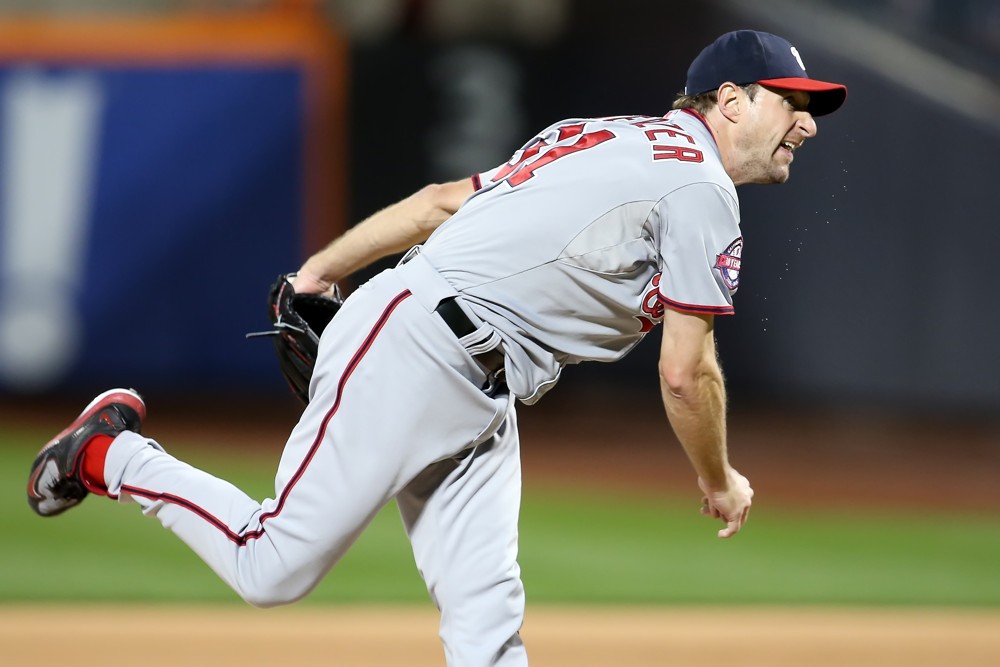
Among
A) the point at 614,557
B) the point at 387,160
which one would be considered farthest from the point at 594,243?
the point at 387,160

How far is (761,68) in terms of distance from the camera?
2.80 meters

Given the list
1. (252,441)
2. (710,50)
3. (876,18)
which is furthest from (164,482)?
(876,18)

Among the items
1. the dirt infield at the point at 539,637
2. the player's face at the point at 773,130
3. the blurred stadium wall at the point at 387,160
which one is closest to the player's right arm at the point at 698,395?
the player's face at the point at 773,130

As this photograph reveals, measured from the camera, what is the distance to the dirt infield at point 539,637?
4312mm

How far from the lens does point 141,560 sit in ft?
19.0

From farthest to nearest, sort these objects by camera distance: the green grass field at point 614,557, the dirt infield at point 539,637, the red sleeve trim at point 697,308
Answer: the green grass field at point 614,557 → the dirt infield at point 539,637 → the red sleeve trim at point 697,308

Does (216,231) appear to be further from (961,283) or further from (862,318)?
(961,283)

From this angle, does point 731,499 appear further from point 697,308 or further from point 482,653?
point 482,653

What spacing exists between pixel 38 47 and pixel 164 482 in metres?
7.38

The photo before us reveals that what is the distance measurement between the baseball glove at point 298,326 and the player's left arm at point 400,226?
125 mm

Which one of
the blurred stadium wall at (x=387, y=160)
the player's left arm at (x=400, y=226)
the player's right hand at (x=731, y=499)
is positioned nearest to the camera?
the player's right hand at (x=731, y=499)

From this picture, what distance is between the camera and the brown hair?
112 inches

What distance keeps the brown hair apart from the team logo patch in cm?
36

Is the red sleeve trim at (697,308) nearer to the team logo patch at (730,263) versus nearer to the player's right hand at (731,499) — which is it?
the team logo patch at (730,263)
